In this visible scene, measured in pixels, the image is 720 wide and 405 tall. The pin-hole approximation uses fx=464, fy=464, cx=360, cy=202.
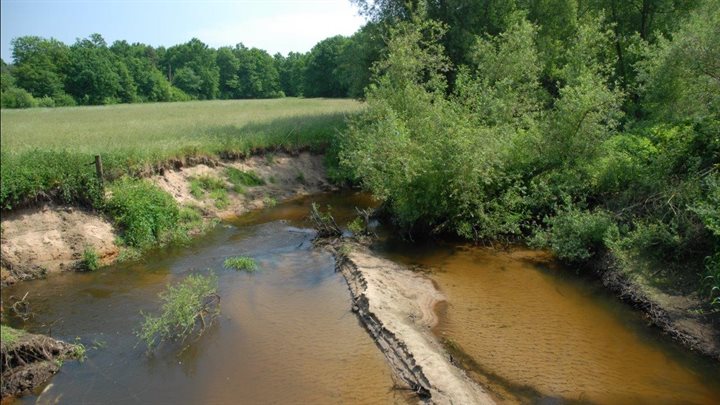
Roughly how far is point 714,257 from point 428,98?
985 cm

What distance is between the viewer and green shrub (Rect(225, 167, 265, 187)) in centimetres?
2095

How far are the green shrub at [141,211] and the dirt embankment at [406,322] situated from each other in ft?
20.7

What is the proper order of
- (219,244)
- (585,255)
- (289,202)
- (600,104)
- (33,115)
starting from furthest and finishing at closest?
1. (33,115)
2. (289,202)
3. (219,244)
4. (600,104)
5. (585,255)

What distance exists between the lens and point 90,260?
1316 cm

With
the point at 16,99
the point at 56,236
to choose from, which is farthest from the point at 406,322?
the point at 16,99

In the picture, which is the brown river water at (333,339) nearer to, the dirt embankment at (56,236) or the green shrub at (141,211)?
the dirt embankment at (56,236)

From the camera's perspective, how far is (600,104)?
562 inches

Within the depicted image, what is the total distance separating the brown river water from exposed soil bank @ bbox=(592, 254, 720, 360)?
0.86ft

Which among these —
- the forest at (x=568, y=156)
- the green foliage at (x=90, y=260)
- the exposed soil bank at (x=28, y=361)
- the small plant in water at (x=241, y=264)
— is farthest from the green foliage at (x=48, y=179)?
the exposed soil bank at (x=28, y=361)

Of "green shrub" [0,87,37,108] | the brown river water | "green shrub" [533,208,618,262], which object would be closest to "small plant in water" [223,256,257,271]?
the brown river water

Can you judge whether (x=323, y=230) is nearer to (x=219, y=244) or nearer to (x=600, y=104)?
(x=219, y=244)

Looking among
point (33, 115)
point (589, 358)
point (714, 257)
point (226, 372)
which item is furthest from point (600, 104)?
point (33, 115)

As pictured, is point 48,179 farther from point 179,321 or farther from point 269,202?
point 269,202

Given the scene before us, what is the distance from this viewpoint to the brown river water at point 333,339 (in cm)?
785
